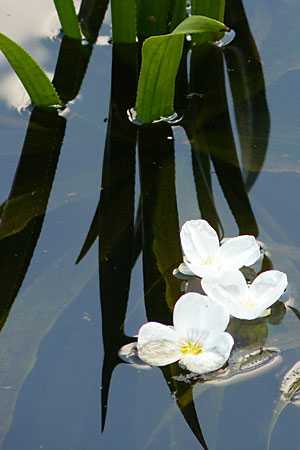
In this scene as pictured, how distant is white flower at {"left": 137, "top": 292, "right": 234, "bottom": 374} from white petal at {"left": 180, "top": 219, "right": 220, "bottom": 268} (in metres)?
0.12

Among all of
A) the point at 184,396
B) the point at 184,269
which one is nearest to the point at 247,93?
the point at 184,269

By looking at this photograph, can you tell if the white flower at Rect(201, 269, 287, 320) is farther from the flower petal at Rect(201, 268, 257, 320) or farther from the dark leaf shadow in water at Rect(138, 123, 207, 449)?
the dark leaf shadow in water at Rect(138, 123, 207, 449)

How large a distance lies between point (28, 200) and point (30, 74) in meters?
0.31

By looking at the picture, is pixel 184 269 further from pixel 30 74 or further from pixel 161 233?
pixel 30 74

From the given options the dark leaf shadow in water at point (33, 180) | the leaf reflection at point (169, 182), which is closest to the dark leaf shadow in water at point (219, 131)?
the leaf reflection at point (169, 182)

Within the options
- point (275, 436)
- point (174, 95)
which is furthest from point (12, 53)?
point (275, 436)

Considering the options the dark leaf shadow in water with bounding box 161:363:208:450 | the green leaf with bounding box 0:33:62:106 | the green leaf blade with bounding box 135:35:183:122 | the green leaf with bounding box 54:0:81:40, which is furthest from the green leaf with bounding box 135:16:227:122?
the dark leaf shadow in water with bounding box 161:363:208:450

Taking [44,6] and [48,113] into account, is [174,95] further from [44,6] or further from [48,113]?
[44,6]

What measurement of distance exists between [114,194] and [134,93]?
364mm

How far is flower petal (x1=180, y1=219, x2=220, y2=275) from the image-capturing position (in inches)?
45.2

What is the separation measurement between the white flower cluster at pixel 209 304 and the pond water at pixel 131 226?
40 millimetres

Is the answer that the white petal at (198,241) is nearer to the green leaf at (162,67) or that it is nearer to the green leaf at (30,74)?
the green leaf at (162,67)

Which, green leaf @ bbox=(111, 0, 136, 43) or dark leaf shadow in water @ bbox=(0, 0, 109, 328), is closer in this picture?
dark leaf shadow in water @ bbox=(0, 0, 109, 328)

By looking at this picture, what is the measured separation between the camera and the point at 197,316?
104 cm
